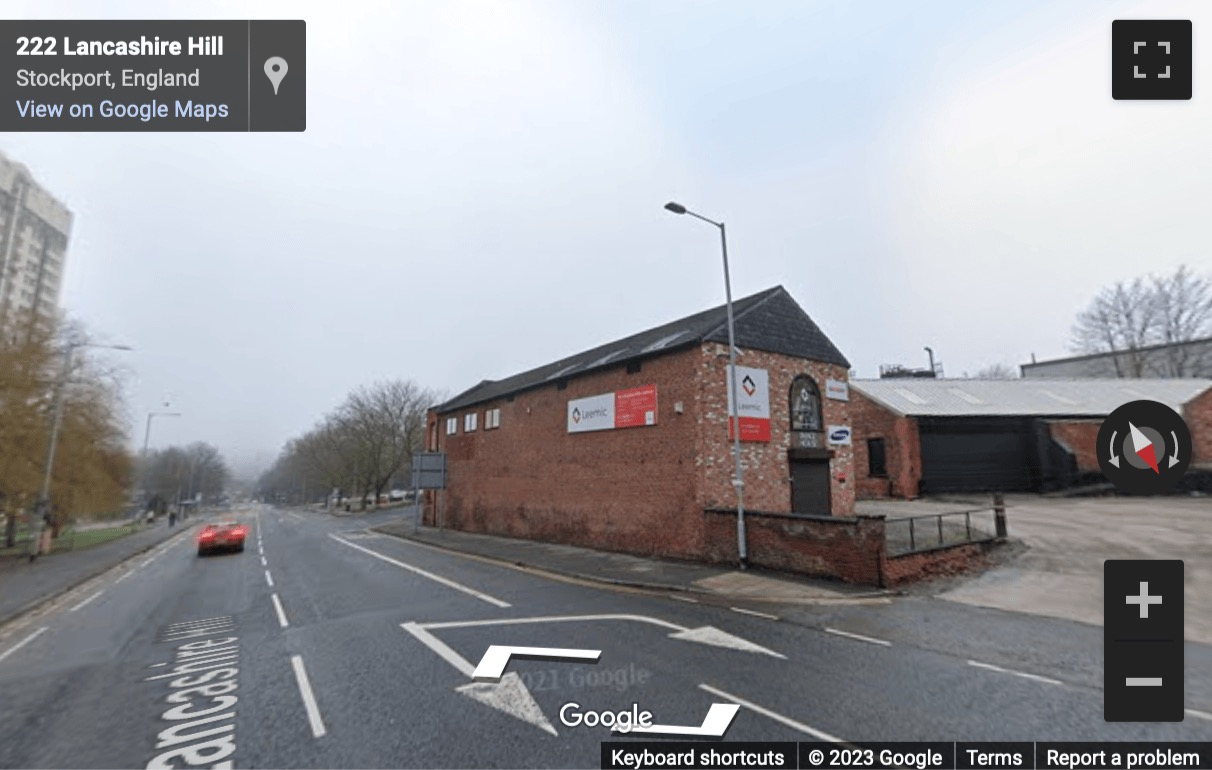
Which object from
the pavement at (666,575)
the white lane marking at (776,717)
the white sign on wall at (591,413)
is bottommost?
the pavement at (666,575)

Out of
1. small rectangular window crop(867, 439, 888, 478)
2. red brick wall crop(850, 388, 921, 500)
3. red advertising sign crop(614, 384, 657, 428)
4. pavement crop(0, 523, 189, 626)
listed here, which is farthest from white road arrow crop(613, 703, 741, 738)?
small rectangular window crop(867, 439, 888, 478)

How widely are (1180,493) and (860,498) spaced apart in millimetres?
14053

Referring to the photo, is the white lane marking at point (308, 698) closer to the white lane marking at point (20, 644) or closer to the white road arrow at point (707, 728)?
the white road arrow at point (707, 728)

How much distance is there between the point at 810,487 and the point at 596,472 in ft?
23.3

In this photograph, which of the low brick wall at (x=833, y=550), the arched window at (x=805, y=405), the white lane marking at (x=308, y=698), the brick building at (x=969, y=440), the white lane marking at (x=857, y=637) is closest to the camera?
the white lane marking at (x=308, y=698)

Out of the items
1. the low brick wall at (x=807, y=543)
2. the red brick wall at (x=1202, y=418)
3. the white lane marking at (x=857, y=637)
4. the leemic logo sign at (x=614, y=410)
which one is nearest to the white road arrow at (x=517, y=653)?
the white lane marking at (x=857, y=637)

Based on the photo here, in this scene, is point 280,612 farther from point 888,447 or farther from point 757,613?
point 888,447

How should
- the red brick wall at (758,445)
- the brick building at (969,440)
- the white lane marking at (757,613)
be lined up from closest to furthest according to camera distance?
the white lane marking at (757,613)
the red brick wall at (758,445)
the brick building at (969,440)

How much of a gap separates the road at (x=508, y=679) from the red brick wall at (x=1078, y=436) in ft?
85.7

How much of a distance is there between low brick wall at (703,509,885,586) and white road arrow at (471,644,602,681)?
639 centimetres

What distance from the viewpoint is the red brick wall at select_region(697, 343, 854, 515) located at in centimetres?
1452

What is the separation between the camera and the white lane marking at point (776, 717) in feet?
14.5

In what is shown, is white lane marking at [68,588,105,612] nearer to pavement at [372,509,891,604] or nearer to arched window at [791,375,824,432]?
pavement at [372,509,891,604]

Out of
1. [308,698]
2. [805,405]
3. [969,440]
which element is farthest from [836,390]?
[308,698]
